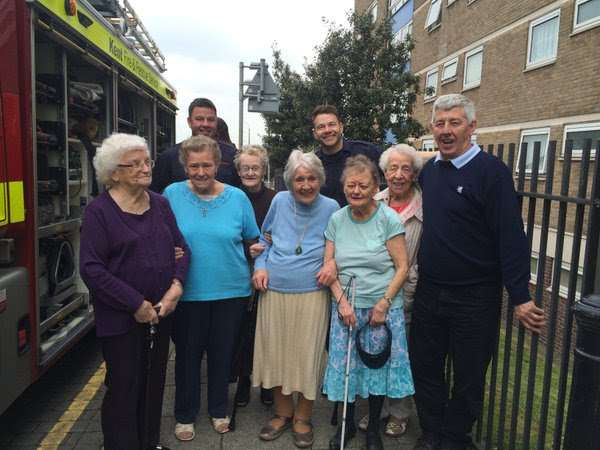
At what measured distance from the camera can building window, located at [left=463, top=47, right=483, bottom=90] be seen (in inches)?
577

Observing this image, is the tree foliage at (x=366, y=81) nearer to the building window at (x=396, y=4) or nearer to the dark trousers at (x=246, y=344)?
the dark trousers at (x=246, y=344)

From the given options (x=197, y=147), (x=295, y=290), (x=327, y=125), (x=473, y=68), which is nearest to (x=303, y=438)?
(x=295, y=290)

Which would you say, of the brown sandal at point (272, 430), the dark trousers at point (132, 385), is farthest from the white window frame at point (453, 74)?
the dark trousers at point (132, 385)

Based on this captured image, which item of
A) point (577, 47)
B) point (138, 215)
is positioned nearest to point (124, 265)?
point (138, 215)

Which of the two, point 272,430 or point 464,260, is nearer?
point 464,260

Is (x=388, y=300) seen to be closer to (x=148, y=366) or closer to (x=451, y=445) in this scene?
(x=451, y=445)

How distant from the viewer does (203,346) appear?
3.18 meters

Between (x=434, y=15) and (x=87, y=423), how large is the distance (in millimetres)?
17906

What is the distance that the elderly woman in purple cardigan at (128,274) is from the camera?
8.16ft

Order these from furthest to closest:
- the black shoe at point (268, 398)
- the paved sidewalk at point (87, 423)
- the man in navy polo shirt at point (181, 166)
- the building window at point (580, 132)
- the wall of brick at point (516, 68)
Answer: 1. the wall of brick at point (516, 68)
2. the building window at point (580, 132)
3. the man in navy polo shirt at point (181, 166)
4. the black shoe at point (268, 398)
5. the paved sidewalk at point (87, 423)

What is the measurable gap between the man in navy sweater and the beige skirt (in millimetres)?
601

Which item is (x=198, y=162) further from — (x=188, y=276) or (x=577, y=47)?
(x=577, y=47)

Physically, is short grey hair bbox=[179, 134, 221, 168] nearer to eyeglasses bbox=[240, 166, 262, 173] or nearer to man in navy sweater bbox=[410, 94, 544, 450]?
eyeglasses bbox=[240, 166, 262, 173]

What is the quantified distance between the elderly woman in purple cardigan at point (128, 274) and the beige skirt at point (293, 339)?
611 mm
